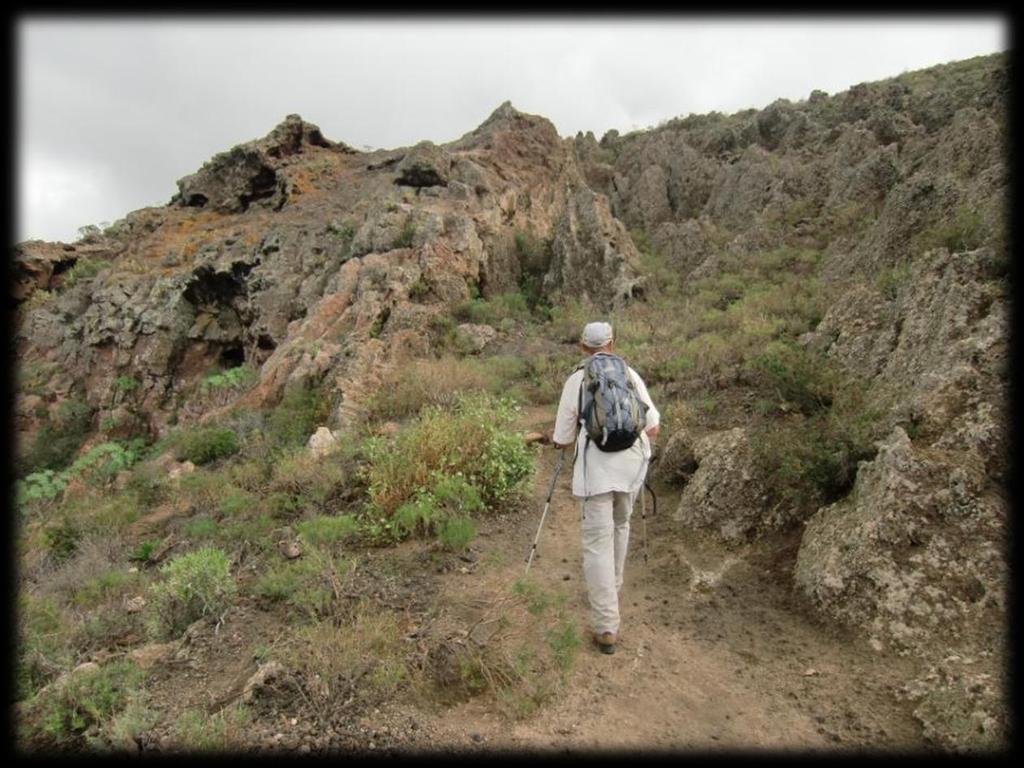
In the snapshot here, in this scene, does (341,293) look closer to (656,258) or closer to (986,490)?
(656,258)

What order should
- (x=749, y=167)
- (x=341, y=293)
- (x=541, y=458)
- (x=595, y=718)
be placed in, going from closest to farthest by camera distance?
(x=595, y=718) < (x=541, y=458) < (x=341, y=293) < (x=749, y=167)

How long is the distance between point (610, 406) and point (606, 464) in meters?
0.39

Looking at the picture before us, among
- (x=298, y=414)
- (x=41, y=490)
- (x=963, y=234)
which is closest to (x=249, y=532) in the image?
(x=298, y=414)

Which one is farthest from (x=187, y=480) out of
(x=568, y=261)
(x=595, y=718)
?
(x=568, y=261)

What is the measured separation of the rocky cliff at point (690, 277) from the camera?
12.5 feet

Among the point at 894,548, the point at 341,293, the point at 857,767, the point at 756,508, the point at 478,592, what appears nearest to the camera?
the point at 857,767

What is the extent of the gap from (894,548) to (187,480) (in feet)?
26.4

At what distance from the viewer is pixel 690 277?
1462cm

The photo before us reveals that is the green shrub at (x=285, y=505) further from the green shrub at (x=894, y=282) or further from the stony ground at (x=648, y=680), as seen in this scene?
the green shrub at (x=894, y=282)

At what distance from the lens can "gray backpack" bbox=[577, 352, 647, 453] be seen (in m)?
3.74

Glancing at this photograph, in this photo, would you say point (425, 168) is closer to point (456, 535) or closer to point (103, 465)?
point (103, 465)

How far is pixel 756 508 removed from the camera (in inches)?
199

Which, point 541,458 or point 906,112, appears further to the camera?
point 906,112

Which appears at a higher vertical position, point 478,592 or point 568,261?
point 568,261
